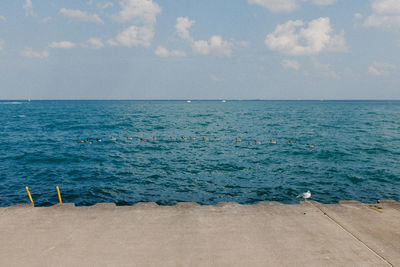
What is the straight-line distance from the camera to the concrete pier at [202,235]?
25.9 feet

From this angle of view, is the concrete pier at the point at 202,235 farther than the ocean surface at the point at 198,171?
No

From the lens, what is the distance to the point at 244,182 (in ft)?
69.7

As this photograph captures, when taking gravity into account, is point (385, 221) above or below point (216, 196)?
above

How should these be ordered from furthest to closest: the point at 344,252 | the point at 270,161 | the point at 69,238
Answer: the point at 270,161 → the point at 69,238 → the point at 344,252

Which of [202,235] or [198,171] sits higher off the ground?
[202,235]

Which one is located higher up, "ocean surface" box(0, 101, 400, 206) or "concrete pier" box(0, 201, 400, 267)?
"concrete pier" box(0, 201, 400, 267)

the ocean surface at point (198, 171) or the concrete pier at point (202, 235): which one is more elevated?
the concrete pier at point (202, 235)

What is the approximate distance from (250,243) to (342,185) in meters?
15.4

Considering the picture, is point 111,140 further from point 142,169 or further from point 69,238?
point 69,238

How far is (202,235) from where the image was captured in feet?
30.5

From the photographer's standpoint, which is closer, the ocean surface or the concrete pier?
the concrete pier

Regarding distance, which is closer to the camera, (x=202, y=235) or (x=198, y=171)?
(x=202, y=235)

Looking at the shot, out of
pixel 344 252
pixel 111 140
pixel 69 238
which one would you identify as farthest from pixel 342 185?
pixel 111 140

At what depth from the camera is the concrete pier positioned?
25.9ft
